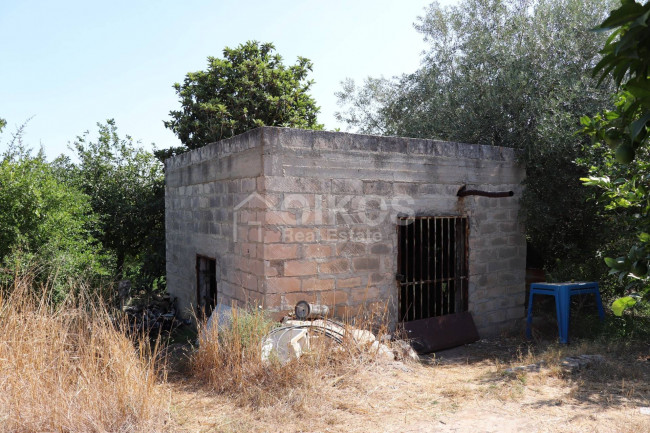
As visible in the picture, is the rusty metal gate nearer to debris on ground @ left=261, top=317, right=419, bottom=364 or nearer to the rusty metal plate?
the rusty metal plate

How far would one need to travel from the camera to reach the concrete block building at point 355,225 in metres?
5.37

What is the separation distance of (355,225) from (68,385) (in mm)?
3247

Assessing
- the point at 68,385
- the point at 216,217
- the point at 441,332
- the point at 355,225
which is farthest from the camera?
the point at 216,217

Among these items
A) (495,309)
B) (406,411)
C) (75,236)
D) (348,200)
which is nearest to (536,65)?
(495,309)

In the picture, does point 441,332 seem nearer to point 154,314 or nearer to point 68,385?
point 68,385

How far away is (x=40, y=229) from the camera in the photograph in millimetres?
7078

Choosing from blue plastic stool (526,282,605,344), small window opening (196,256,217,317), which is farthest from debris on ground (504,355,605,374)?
small window opening (196,256,217,317)

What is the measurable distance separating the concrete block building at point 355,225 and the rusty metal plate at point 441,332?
0.46 feet

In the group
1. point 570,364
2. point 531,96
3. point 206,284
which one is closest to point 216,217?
point 206,284

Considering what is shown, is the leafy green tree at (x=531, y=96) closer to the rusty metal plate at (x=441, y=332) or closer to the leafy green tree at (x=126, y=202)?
the rusty metal plate at (x=441, y=332)

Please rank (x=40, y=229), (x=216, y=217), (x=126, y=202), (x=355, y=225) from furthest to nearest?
1. (x=126, y=202)
2. (x=40, y=229)
3. (x=216, y=217)
4. (x=355, y=225)

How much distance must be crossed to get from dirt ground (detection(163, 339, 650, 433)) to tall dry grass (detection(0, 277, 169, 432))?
34cm

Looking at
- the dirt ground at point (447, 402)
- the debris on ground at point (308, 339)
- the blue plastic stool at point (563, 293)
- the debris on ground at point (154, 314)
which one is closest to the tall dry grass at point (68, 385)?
the dirt ground at point (447, 402)

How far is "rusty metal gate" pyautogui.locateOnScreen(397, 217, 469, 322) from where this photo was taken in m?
6.22
